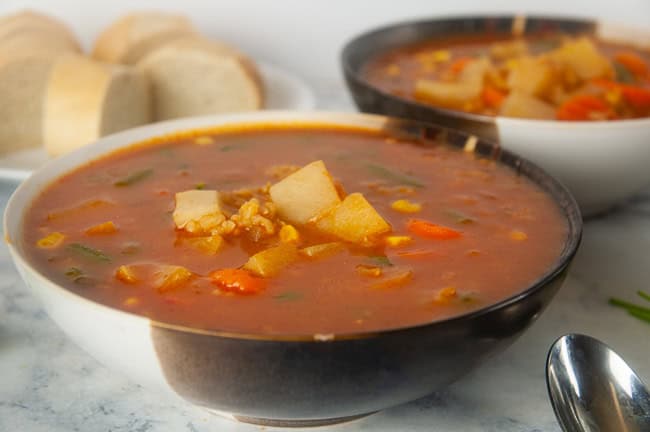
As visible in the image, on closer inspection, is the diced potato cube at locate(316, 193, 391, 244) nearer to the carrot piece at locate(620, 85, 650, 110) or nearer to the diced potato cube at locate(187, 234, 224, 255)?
the diced potato cube at locate(187, 234, 224, 255)

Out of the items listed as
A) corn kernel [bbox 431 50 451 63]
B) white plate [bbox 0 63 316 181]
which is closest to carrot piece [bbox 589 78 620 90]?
corn kernel [bbox 431 50 451 63]

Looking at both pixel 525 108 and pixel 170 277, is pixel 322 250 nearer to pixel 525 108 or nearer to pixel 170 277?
pixel 170 277

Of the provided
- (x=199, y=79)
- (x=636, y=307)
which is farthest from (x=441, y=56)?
(x=636, y=307)

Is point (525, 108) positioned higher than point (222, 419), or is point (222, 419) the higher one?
point (525, 108)

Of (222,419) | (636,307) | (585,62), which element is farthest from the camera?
(585,62)

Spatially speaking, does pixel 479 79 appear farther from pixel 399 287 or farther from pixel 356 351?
pixel 356 351

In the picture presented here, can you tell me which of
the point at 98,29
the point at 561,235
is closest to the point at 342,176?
the point at 561,235
